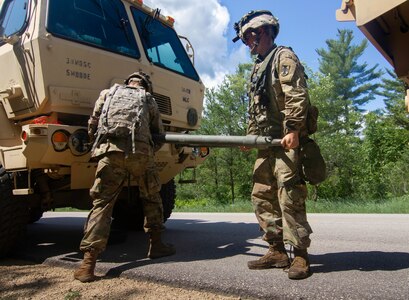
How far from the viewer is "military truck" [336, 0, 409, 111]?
2135 mm

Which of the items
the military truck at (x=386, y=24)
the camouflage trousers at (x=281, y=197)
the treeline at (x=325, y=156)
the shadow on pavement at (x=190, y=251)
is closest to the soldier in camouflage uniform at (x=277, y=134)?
the camouflage trousers at (x=281, y=197)

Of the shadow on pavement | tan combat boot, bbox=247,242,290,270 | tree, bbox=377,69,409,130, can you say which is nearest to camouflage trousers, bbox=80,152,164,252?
the shadow on pavement

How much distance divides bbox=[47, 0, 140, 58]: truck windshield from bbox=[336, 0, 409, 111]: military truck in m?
2.71

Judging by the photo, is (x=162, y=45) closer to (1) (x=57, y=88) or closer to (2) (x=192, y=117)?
(2) (x=192, y=117)

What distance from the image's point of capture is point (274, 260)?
3361 millimetres

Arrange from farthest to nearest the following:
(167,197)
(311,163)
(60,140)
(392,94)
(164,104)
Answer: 1. (392,94)
2. (167,197)
3. (164,104)
4. (60,140)
5. (311,163)

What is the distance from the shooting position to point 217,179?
24.4 metres

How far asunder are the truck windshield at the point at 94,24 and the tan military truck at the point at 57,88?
12 millimetres

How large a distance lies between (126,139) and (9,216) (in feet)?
4.92

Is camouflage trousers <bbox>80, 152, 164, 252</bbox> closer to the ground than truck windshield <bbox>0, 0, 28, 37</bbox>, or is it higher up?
closer to the ground

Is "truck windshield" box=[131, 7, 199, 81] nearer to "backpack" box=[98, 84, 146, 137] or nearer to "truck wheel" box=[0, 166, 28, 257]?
"backpack" box=[98, 84, 146, 137]

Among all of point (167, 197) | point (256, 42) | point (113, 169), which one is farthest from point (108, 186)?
point (167, 197)

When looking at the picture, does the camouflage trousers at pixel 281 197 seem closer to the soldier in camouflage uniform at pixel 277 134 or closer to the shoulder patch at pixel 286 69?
the soldier in camouflage uniform at pixel 277 134

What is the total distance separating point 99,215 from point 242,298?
4.92 ft
